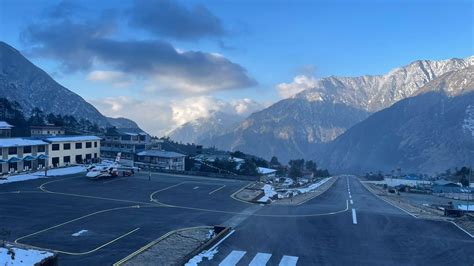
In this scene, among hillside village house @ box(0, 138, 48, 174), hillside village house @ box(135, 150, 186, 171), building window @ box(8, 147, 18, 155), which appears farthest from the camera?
hillside village house @ box(135, 150, 186, 171)

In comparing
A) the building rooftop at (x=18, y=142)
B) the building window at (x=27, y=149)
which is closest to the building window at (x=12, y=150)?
the building rooftop at (x=18, y=142)

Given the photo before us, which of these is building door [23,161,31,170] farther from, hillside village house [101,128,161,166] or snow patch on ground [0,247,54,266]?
snow patch on ground [0,247,54,266]

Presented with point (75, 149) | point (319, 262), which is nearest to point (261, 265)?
point (319, 262)

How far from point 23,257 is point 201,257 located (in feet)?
36.8

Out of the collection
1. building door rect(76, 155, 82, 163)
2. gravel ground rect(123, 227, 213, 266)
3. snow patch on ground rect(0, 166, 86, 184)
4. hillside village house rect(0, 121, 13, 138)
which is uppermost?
hillside village house rect(0, 121, 13, 138)

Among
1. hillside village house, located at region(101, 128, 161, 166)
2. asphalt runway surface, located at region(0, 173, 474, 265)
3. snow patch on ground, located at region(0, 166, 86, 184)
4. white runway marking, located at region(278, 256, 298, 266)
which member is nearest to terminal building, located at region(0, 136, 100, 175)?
snow patch on ground, located at region(0, 166, 86, 184)

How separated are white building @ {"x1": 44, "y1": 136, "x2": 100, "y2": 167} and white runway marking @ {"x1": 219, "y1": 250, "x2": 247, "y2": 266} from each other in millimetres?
55216

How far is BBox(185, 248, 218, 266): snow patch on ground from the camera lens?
23470 mm

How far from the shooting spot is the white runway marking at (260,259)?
23.5 m

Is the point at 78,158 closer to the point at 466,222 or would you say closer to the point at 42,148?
the point at 42,148

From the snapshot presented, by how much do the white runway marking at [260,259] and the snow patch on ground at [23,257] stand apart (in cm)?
1158

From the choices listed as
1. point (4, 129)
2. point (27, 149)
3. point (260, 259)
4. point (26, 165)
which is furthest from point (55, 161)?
point (260, 259)

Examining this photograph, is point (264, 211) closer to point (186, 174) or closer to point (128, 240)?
point (128, 240)

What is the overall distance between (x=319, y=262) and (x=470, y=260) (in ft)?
31.9
